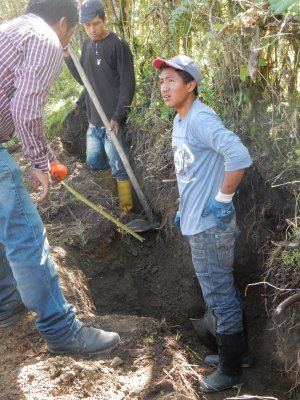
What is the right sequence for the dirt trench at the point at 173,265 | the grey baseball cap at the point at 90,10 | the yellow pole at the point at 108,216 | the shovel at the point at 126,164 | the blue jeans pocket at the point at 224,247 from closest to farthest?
the blue jeans pocket at the point at 224,247, the dirt trench at the point at 173,265, the yellow pole at the point at 108,216, the grey baseball cap at the point at 90,10, the shovel at the point at 126,164

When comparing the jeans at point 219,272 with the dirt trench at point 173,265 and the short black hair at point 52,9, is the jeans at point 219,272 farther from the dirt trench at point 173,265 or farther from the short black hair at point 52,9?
the short black hair at point 52,9

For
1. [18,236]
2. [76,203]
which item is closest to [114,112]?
[76,203]

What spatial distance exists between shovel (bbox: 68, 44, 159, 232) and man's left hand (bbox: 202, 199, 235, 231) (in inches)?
85.5

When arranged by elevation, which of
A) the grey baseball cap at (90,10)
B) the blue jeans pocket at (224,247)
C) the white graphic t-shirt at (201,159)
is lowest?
the blue jeans pocket at (224,247)

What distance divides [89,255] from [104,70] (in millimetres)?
2117

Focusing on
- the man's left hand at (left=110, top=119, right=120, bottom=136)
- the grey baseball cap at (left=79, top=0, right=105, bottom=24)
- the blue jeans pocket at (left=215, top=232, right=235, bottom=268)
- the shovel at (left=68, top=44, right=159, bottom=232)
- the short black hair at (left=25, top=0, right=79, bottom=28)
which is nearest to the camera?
the short black hair at (left=25, top=0, right=79, bottom=28)

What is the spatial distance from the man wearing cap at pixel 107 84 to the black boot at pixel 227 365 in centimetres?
254

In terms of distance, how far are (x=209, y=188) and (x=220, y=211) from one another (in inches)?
7.6

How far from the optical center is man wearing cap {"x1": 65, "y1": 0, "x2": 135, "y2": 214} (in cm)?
527

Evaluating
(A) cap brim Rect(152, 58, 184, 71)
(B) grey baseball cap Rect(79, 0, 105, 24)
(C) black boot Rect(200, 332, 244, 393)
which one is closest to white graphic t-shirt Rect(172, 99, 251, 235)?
(A) cap brim Rect(152, 58, 184, 71)

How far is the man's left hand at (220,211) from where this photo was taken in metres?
3.11

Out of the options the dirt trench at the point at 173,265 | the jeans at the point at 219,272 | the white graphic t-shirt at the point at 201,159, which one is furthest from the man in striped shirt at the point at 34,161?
the dirt trench at the point at 173,265

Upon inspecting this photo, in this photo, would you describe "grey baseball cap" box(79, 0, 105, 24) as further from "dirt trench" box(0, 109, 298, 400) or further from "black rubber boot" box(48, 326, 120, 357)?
"black rubber boot" box(48, 326, 120, 357)

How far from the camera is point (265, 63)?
3.77 metres
